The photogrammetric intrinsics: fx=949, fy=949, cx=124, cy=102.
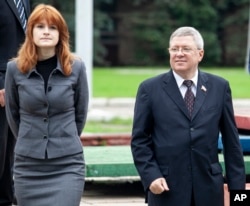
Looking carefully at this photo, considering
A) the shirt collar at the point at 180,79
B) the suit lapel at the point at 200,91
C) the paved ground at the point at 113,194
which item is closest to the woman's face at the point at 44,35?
the shirt collar at the point at 180,79

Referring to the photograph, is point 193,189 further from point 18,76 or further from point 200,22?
point 200,22

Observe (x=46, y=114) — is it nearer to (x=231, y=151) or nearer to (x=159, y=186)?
(x=159, y=186)

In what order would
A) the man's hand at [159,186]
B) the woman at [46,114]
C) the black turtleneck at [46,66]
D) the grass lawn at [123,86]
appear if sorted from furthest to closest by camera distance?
the grass lawn at [123,86], the black turtleneck at [46,66], the woman at [46,114], the man's hand at [159,186]

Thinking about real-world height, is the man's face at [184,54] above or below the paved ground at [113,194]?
above

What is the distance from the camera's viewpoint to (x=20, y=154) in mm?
5973

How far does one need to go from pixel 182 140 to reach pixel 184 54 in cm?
50

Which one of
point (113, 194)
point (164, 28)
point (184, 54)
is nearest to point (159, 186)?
point (184, 54)

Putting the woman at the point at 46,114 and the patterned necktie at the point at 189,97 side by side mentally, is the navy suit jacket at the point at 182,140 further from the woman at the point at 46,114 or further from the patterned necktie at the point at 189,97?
the woman at the point at 46,114

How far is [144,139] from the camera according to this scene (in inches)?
217

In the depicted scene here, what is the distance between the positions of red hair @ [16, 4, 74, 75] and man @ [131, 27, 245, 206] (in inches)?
28.4

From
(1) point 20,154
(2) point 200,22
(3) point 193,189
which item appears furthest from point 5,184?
(2) point 200,22

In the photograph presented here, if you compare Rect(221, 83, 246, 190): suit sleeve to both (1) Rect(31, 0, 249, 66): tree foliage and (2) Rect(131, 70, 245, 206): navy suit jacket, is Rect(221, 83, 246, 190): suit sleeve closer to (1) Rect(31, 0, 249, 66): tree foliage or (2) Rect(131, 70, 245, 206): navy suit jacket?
(2) Rect(131, 70, 245, 206): navy suit jacket

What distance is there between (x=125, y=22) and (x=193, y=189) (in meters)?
41.9

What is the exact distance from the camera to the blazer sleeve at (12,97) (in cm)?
606
